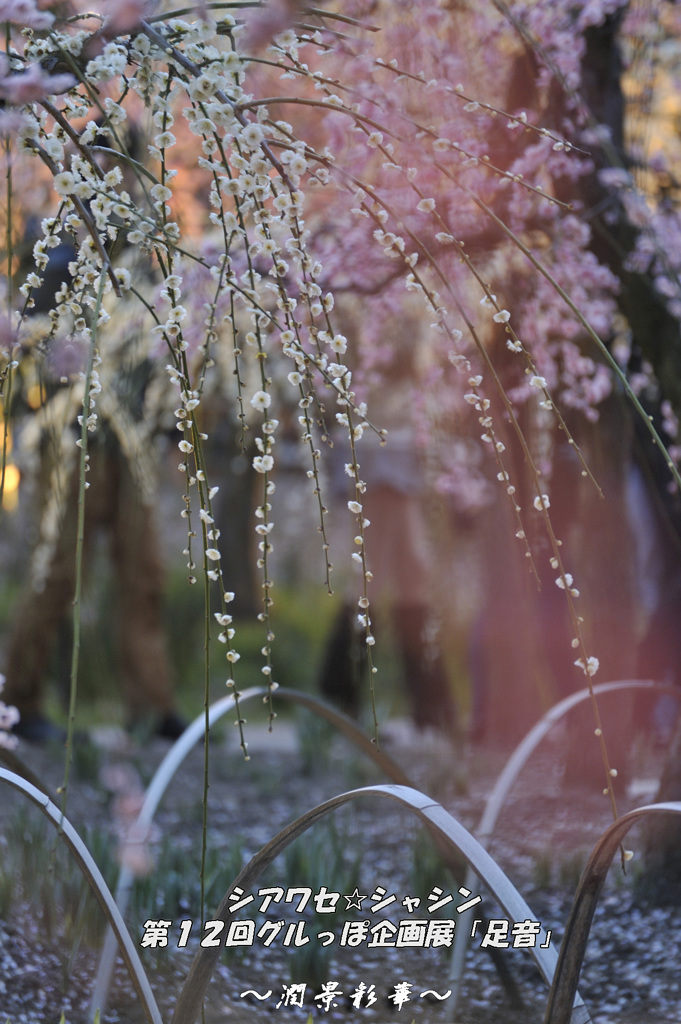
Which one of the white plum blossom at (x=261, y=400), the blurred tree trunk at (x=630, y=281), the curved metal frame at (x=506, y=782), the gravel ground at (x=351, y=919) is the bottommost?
the gravel ground at (x=351, y=919)

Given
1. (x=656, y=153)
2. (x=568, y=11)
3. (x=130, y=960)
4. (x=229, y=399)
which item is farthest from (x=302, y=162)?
(x=229, y=399)

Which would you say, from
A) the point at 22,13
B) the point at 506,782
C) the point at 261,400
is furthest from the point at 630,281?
the point at 22,13

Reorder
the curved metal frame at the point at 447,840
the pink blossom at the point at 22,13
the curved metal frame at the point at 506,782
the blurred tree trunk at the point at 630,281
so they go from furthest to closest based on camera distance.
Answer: the blurred tree trunk at the point at 630,281, the curved metal frame at the point at 506,782, the curved metal frame at the point at 447,840, the pink blossom at the point at 22,13

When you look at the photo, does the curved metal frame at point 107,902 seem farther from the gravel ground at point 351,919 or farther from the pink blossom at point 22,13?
the pink blossom at point 22,13

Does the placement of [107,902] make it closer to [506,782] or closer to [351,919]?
[351,919]

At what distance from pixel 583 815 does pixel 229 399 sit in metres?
2.11

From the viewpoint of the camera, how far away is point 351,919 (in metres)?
1.83

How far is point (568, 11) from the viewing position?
90.0 inches

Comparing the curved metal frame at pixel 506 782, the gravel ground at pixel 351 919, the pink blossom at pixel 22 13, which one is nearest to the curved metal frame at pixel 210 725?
the gravel ground at pixel 351 919

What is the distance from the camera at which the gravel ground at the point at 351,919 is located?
1.51 metres

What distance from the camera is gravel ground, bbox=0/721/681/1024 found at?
1510 mm

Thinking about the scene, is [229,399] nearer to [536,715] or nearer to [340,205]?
[340,205]

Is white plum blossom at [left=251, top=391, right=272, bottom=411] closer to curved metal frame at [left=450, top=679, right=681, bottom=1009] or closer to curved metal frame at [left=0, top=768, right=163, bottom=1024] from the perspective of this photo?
curved metal frame at [left=0, top=768, right=163, bottom=1024]

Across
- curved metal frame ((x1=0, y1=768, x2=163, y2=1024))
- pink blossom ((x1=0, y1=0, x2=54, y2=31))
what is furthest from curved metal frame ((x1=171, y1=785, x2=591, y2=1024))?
pink blossom ((x1=0, y1=0, x2=54, y2=31))
